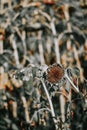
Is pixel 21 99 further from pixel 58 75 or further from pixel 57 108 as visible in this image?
pixel 58 75

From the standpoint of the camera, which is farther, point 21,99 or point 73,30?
point 73,30

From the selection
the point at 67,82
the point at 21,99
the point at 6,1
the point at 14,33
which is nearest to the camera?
the point at 67,82

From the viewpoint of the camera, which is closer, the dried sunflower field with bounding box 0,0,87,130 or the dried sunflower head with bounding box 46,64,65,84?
the dried sunflower head with bounding box 46,64,65,84

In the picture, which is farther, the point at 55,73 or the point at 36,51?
the point at 36,51

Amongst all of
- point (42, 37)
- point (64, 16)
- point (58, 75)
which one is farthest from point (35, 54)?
point (58, 75)

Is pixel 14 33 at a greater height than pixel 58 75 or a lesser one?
greater

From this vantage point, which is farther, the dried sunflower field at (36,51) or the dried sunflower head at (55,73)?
the dried sunflower field at (36,51)

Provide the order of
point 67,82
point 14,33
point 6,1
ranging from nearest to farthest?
point 67,82
point 14,33
point 6,1

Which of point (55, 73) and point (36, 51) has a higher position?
point (36, 51)
